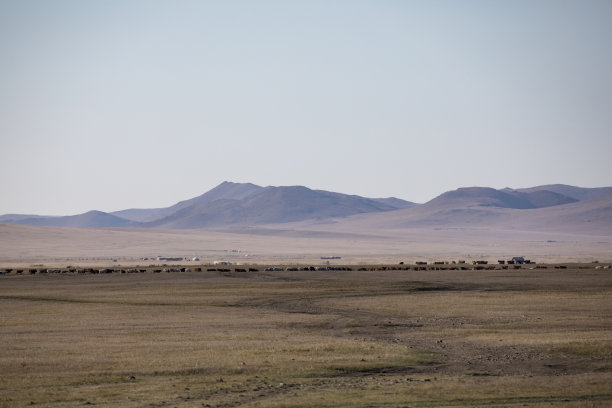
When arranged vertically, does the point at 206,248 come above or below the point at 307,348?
above

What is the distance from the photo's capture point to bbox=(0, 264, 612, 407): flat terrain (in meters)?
17.9

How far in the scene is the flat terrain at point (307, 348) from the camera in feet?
58.9

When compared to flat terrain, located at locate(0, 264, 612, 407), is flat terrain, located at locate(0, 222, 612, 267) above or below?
above

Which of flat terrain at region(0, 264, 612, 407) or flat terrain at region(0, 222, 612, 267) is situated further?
flat terrain at region(0, 222, 612, 267)

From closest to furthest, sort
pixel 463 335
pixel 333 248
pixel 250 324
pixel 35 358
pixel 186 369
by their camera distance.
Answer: pixel 186 369, pixel 35 358, pixel 463 335, pixel 250 324, pixel 333 248

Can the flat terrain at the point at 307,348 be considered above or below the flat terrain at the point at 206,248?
below

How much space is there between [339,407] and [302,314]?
60.3 feet

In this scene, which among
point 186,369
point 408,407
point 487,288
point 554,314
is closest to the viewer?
point 408,407

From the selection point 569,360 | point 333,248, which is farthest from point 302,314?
point 333,248

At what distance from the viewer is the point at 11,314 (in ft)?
113

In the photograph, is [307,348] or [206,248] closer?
[307,348]

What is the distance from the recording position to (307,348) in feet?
79.8

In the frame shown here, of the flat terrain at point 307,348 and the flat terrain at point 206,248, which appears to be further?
the flat terrain at point 206,248

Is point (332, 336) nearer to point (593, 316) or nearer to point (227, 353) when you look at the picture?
point (227, 353)
